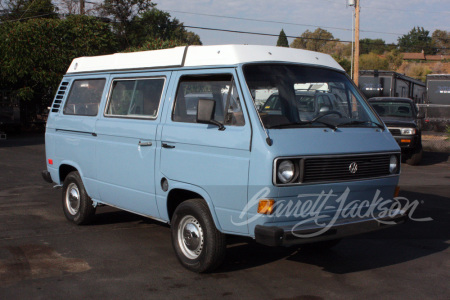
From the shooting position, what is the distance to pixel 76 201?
303 inches

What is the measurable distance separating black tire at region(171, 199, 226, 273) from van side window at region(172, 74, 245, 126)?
0.91 m

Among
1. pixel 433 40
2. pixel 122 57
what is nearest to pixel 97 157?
pixel 122 57

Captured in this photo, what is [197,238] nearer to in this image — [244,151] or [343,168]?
[244,151]

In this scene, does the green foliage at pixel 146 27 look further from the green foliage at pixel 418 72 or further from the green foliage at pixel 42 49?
the green foliage at pixel 418 72

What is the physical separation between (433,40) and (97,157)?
344ft

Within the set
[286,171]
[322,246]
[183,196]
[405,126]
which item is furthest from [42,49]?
[286,171]

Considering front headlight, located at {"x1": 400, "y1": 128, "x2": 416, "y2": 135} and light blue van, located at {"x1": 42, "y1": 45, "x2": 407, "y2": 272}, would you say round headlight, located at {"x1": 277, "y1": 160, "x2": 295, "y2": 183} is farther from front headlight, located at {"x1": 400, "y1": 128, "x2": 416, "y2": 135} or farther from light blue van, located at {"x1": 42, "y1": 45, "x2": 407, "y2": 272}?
front headlight, located at {"x1": 400, "y1": 128, "x2": 416, "y2": 135}

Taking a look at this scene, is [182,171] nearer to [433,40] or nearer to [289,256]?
[289,256]

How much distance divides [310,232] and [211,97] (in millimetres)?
1748

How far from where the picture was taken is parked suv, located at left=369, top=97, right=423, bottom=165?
49.9 feet

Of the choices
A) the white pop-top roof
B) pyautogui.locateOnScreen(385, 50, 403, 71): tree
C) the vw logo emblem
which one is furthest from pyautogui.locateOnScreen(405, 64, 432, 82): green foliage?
the vw logo emblem

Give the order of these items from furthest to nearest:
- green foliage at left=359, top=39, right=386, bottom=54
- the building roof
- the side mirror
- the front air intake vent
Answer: the building roof → green foliage at left=359, top=39, right=386, bottom=54 → the front air intake vent → the side mirror

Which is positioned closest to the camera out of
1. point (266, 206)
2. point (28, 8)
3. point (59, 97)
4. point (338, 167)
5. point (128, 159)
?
point (266, 206)

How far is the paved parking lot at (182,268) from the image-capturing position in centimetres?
507
